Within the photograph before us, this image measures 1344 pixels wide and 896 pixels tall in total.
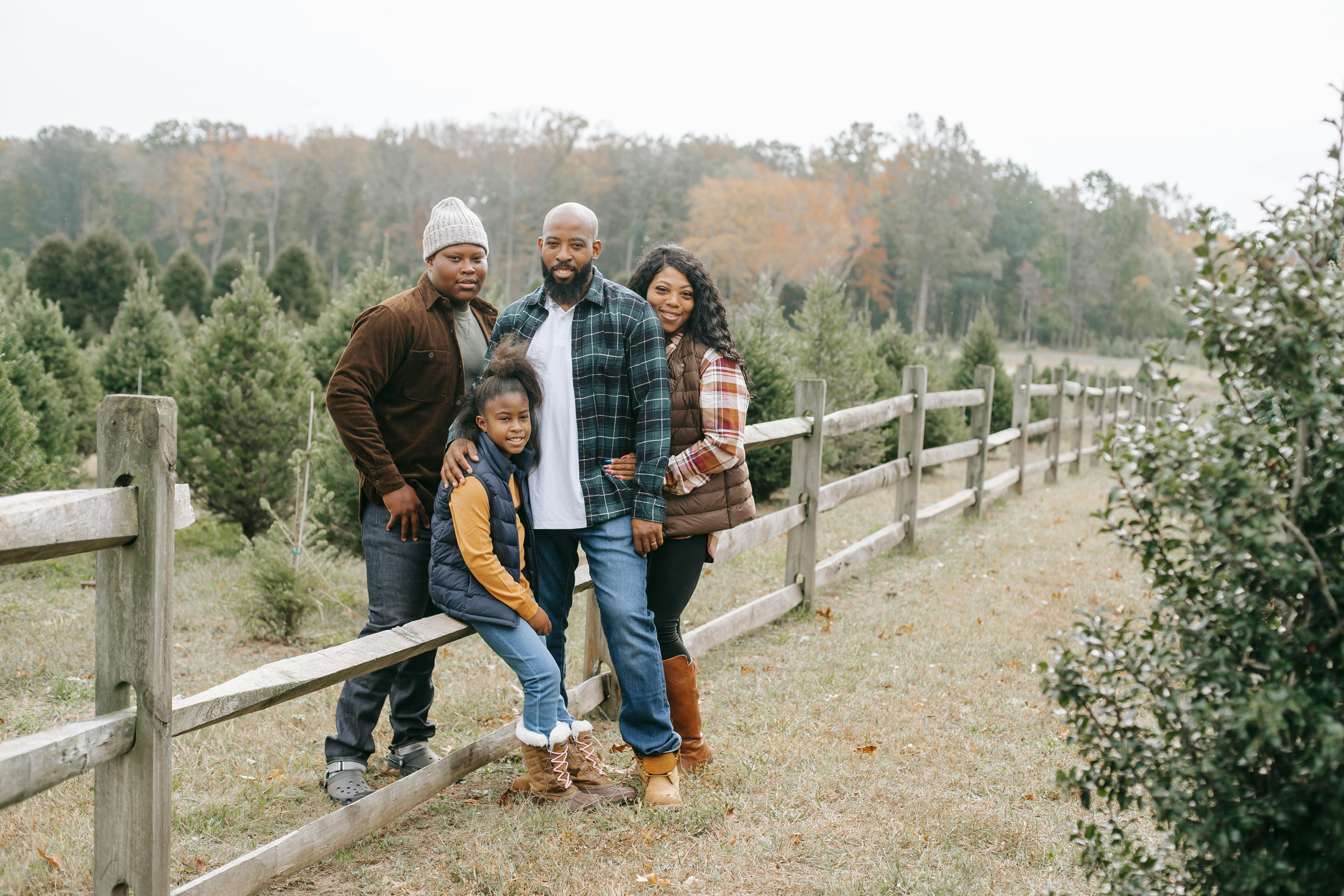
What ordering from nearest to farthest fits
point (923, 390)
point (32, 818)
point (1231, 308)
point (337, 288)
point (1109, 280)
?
point (1231, 308)
point (32, 818)
point (923, 390)
point (337, 288)
point (1109, 280)

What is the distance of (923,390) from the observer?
25.9 ft

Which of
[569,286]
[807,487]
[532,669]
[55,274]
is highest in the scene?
[55,274]

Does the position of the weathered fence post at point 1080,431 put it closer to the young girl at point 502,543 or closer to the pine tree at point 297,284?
the young girl at point 502,543

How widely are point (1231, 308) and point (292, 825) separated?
10.7 ft

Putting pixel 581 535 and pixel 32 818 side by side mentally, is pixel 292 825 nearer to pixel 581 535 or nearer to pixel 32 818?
pixel 32 818

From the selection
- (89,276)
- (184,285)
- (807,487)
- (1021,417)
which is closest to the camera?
(807,487)

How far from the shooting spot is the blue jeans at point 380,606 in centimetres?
348

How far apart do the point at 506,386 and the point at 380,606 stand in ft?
3.17

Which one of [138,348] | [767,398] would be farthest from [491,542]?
[138,348]

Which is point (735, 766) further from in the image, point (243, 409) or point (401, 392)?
point (243, 409)

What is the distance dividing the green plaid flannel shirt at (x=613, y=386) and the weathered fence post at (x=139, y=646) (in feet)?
4.32

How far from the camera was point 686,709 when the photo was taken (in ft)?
12.4

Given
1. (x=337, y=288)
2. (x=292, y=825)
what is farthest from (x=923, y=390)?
(x=337, y=288)

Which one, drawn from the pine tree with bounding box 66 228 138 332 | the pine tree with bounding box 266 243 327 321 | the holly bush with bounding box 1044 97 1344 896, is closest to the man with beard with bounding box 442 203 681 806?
the holly bush with bounding box 1044 97 1344 896
